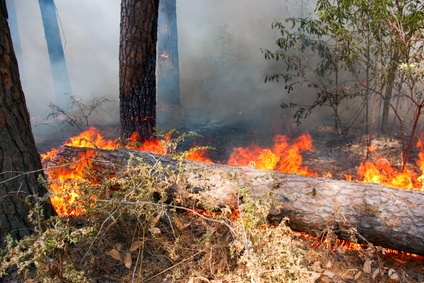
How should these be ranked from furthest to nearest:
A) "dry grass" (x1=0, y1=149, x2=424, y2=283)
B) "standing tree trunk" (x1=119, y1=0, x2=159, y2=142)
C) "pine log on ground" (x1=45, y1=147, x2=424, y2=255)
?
"standing tree trunk" (x1=119, y1=0, x2=159, y2=142) → "pine log on ground" (x1=45, y1=147, x2=424, y2=255) → "dry grass" (x1=0, y1=149, x2=424, y2=283)

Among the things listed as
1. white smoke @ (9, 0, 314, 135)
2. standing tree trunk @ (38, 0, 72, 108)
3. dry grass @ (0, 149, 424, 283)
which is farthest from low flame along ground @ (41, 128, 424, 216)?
standing tree trunk @ (38, 0, 72, 108)

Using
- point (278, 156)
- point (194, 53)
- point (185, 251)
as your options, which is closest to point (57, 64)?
point (194, 53)

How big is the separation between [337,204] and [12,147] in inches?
115

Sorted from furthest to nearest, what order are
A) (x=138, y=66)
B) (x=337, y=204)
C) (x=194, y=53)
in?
(x=194, y=53) < (x=138, y=66) < (x=337, y=204)

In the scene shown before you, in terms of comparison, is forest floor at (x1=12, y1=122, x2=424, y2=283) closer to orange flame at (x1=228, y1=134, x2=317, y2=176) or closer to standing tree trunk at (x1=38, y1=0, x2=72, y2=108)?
orange flame at (x1=228, y1=134, x2=317, y2=176)

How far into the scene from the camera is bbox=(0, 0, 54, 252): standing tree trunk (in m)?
2.47

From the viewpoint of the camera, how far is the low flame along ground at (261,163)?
350 centimetres

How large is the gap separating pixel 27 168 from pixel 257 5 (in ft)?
41.9

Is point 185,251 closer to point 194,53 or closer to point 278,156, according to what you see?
point 278,156

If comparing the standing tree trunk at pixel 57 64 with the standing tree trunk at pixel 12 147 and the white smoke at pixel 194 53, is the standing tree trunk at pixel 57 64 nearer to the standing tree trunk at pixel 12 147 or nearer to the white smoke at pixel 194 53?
the white smoke at pixel 194 53

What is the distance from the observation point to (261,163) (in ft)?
16.7

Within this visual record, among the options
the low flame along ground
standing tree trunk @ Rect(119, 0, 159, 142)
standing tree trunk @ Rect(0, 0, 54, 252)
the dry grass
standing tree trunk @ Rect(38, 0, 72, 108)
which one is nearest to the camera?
the dry grass

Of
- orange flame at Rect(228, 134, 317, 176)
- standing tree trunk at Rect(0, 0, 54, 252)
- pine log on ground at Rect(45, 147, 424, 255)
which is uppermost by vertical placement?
standing tree trunk at Rect(0, 0, 54, 252)

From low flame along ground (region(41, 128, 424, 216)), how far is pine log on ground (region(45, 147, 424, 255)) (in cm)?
59
